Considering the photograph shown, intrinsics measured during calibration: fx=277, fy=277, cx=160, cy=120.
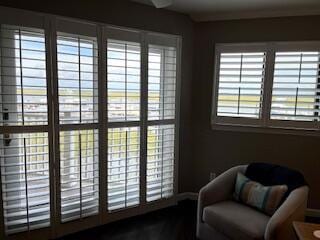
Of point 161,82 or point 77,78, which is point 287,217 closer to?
point 161,82

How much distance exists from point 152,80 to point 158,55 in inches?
11.9

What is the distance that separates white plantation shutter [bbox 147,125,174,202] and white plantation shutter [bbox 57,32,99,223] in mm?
673

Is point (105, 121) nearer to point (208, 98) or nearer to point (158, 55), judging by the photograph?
point (158, 55)

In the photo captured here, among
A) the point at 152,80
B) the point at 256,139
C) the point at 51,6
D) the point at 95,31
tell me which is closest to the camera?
the point at 51,6

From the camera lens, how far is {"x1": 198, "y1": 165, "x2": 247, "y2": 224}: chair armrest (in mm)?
→ 2658

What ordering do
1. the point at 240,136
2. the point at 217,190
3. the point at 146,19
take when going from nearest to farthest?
the point at 217,190
the point at 146,19
the point at 240,136

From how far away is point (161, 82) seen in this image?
326 cm

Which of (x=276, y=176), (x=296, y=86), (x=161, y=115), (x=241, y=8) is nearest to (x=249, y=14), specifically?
(x=241, y=8)

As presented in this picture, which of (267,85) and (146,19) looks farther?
(267,85)

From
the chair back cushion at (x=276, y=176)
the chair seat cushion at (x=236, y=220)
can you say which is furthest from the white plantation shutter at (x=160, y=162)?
the chair back cushion at (x=276, y=176)

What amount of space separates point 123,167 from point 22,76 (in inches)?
53.8

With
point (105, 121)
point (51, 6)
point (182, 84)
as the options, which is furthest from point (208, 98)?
point (51, 6)

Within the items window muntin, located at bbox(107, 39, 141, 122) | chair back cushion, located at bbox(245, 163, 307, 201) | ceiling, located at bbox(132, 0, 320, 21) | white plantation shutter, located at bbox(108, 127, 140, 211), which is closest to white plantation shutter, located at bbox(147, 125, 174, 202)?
white plantation shutter, located at bbox(108, 127, 140, 211)

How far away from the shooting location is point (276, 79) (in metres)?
3.22
